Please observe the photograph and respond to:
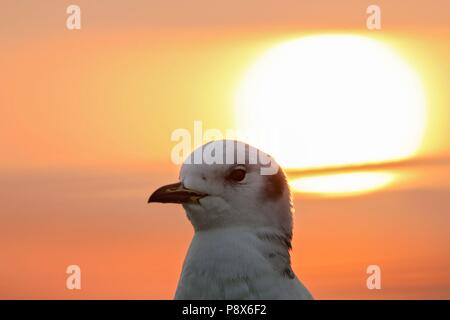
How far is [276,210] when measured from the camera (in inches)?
592

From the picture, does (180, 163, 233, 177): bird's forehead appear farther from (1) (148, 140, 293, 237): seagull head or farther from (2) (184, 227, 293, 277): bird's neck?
(2) (184, 227, 293, 277): bird's neck

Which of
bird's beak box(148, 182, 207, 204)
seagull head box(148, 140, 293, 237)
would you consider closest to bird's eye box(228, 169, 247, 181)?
seagull head box(148, 140, 293, 237)

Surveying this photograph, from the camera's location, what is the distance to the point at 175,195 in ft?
48.7

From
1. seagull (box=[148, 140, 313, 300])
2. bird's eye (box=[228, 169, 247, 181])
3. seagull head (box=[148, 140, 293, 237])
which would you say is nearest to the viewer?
seagull (box=[148, 140, 313, 300])

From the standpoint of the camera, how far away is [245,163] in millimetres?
15055

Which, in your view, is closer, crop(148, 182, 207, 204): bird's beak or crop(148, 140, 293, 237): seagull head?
crop(148, 182, 207, 204): bird's beak

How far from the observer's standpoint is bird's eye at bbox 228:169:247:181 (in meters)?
15.1

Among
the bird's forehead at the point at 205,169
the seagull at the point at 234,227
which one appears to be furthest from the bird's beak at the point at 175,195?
the bird's forehead at the point at 205,169

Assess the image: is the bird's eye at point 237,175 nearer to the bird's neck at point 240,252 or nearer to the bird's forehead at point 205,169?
the bird's forehead at point 205,169
